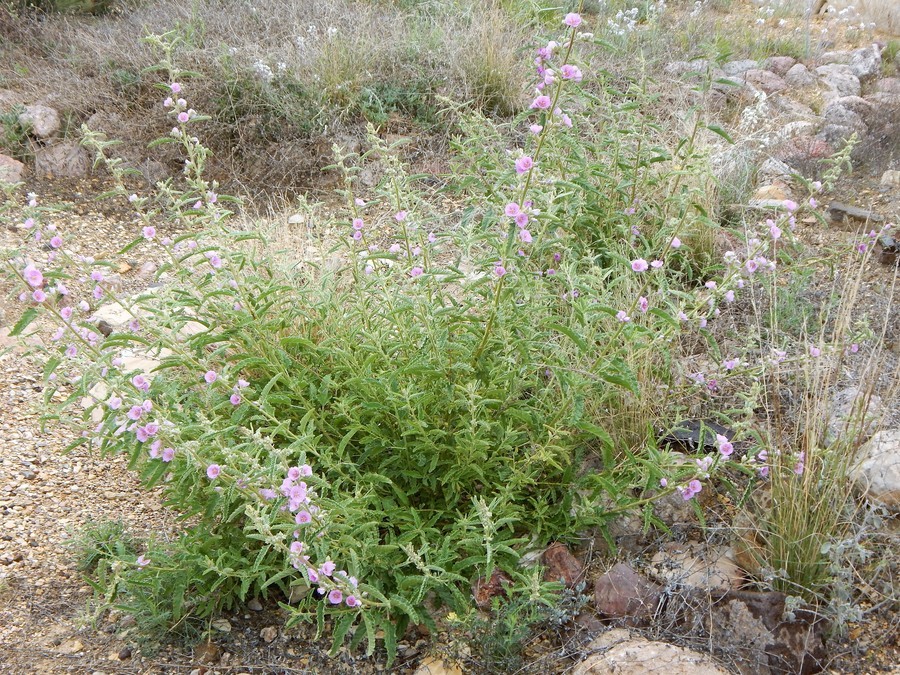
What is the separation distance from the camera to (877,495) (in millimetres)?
2664

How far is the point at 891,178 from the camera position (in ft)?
16.8

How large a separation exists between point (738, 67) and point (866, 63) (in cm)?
160

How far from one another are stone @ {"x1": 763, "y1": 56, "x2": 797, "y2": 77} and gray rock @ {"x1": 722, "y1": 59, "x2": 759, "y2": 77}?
16 cm

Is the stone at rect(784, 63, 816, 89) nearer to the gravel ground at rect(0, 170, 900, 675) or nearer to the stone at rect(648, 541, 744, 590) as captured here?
the gravel ground at rect(0, 170, 900, 675)

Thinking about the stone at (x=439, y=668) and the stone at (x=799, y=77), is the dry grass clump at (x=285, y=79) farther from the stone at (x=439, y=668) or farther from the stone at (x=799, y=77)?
the stone at (x=439, y=668)

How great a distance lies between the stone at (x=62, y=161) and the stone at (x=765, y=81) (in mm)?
5889

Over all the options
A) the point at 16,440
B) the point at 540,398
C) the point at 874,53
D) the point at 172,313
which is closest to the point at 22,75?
the point at 16,440

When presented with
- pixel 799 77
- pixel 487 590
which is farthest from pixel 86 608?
pixel 799 77

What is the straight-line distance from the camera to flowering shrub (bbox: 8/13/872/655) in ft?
7.37

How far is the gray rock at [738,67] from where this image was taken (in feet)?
23.3

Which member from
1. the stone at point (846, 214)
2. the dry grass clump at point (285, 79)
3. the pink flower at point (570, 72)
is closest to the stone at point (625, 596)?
the pink flower at point (570, 72)

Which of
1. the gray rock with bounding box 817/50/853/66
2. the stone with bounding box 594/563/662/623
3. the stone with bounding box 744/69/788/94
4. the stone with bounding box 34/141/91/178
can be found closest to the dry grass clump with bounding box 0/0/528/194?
the stone with bounding box 34/141/91/178

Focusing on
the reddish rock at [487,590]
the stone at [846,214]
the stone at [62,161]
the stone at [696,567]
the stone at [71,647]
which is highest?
the stone at [846,214]

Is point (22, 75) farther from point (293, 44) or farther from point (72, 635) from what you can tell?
point (72, 635)
